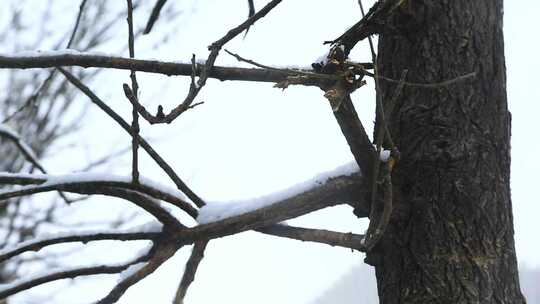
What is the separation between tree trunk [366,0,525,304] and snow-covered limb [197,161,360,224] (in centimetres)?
11

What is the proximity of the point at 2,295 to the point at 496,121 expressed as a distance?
1113mm

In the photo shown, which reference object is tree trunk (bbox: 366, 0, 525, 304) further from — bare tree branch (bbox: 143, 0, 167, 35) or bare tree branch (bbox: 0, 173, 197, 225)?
bare tree branch (bbox: 143, 0, 167, 35)

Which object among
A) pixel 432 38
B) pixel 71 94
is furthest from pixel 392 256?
pixel 71 94

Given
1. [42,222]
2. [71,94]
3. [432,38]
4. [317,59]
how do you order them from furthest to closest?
[71,94] < [42,222] < [432,38] < [317,59]

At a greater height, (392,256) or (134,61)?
(134,61)

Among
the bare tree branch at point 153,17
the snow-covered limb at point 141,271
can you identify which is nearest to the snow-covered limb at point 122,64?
the snow-covered limb at point 141,271

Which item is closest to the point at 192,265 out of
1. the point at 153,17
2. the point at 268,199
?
the point at 268,199

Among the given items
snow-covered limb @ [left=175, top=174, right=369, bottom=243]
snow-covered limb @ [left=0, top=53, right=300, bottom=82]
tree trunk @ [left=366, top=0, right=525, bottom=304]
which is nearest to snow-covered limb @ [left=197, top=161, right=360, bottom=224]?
snow-covered limb @ [left=175, top=174, right=369, bottom=243]

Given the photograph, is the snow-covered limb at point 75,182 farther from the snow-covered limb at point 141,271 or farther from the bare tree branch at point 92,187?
the snow-covered limb at point 141,271

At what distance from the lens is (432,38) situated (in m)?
1.36

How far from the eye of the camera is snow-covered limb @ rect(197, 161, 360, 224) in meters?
1.31

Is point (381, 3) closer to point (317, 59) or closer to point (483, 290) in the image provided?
point (317, 59)

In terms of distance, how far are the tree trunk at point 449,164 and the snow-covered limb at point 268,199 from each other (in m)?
0.11

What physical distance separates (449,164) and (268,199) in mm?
387
